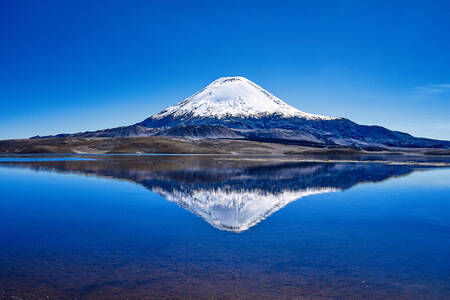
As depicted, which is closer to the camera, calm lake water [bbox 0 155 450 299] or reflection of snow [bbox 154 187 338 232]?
calm lake water [bbox 0 155 450 299]

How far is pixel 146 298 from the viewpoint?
665cm

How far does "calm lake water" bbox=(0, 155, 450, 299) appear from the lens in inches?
281

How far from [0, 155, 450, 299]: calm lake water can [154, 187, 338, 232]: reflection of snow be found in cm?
8

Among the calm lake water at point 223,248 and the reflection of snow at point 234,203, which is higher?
the reflection of snow at point 234,203

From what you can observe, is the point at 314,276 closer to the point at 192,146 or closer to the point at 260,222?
the point at 260,222

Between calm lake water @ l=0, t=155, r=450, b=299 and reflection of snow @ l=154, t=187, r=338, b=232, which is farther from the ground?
reflection of snow @ l=154, t=187, r=338, b=232

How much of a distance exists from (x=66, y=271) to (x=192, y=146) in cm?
12004

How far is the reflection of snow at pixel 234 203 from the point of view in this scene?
13.4 m

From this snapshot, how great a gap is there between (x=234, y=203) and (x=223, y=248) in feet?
24.3

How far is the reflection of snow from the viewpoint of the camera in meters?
13.4

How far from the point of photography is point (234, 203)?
56.1 feet

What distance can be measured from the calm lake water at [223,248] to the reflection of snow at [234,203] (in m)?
0.08

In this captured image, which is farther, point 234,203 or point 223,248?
point 234,203

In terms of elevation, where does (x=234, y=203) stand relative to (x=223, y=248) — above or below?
above
